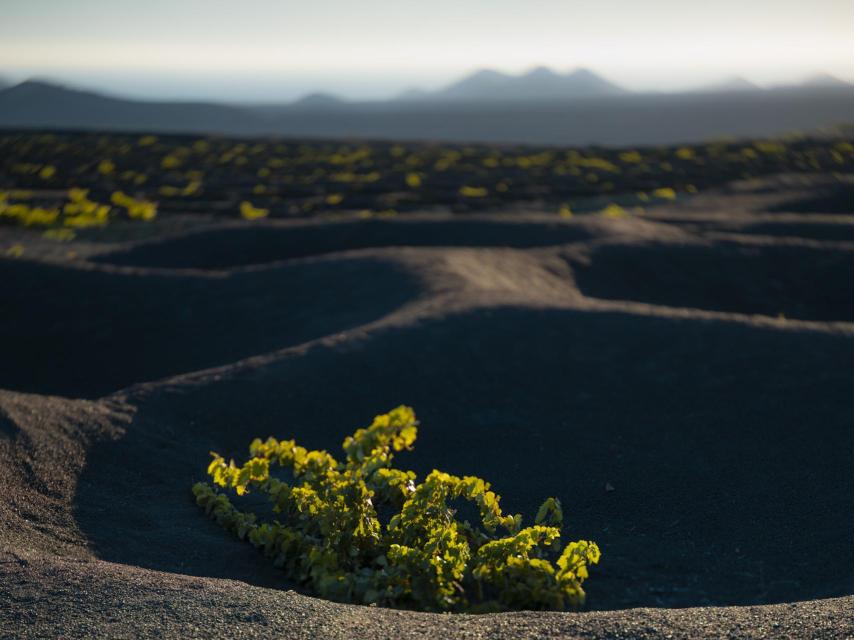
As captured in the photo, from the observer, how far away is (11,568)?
5.87 metres

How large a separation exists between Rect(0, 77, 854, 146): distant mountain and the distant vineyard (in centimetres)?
5684

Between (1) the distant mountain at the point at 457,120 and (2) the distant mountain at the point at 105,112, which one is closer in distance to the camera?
(1) the distant mountain at the point at 457,120

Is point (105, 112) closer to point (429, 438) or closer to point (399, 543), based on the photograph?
point (429, 438)

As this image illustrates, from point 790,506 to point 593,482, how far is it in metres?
1.92

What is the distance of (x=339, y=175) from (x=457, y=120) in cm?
8971

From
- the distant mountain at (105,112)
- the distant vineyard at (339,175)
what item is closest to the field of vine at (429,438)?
the distant vineyard at (339,175)

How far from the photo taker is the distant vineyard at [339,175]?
34.5 meters

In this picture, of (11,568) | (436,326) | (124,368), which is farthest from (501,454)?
(124,368)

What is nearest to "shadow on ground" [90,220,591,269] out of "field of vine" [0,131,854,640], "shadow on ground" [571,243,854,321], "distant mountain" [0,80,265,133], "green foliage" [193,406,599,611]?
"field of vine" [0,131,854,640]

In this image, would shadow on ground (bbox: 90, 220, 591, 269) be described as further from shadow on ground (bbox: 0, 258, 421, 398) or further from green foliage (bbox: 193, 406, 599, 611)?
green foliage (bbox: 193, 406, 599, 611)

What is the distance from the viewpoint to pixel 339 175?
4612cm

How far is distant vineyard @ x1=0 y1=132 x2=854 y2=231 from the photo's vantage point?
3453 cm

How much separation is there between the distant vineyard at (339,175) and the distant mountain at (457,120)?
186 feet

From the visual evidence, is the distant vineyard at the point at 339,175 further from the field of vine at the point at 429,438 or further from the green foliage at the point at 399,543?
the green foliage at the point at 399,543
